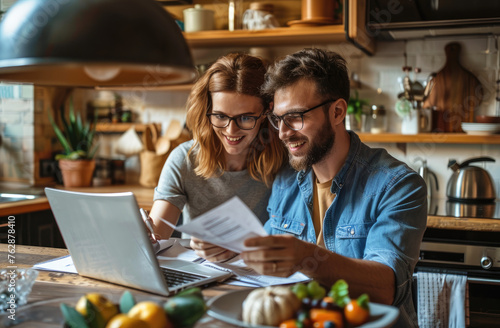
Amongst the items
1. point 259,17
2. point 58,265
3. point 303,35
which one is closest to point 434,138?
point 303,35

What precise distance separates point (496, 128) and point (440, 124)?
1.06 ft

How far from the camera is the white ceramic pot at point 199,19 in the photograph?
317 centimetres

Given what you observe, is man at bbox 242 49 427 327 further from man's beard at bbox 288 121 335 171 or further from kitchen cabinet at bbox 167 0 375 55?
kitchen cabinet at bbox 167 0 375 55

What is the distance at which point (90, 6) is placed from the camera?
0.97m

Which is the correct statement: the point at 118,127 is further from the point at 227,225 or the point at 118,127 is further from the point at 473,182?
the point at 227,225

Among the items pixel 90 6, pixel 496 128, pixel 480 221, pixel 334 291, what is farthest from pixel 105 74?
pixel 496 128

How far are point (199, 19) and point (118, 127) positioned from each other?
3.24 ft

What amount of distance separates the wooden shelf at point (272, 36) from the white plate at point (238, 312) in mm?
2086

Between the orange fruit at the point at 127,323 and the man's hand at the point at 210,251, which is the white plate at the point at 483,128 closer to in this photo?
the man's hand at the point at 210,251

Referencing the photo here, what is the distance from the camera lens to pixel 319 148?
168 centimetres

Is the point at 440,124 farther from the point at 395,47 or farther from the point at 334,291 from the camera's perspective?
the point at 334,291

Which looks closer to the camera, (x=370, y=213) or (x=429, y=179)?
(x=370, y=213)

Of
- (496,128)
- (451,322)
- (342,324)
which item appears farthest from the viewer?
(496,128)

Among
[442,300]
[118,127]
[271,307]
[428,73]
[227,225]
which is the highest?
[428,73]
